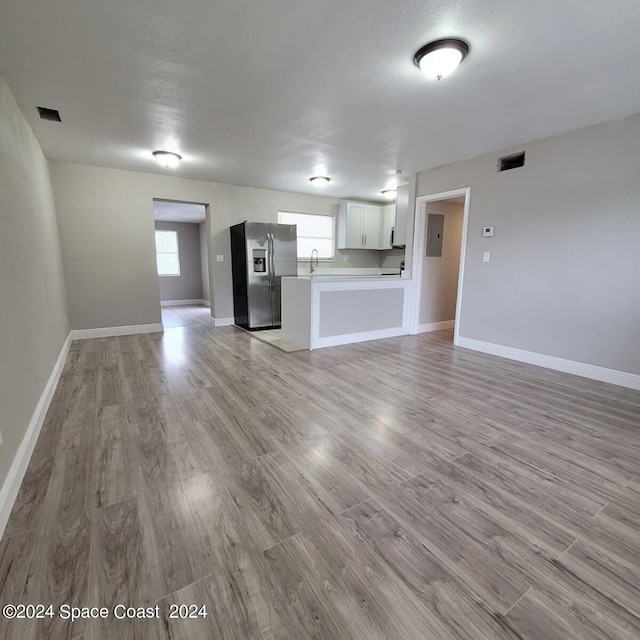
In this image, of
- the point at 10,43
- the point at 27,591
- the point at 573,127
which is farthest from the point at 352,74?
the point at 27,591

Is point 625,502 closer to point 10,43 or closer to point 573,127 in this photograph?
point 573,127

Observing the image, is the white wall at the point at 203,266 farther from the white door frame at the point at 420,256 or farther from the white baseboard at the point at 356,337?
the white door frame at the point at 420,256

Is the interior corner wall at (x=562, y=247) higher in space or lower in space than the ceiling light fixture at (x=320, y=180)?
lower

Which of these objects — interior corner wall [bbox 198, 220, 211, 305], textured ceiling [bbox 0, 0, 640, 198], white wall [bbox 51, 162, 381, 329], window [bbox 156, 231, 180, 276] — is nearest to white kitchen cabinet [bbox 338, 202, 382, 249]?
white wall [bbox 51, 162, 381, 329]

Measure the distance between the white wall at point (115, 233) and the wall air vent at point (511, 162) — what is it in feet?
14.2

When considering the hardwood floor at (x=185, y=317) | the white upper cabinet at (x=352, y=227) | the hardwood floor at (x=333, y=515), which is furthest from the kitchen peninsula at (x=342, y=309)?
the hardwood floor at (x=185, y=317)

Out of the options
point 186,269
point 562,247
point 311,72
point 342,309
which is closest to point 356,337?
point 342,309

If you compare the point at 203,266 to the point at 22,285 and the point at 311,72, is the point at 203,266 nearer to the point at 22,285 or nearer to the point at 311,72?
the point at 22,285

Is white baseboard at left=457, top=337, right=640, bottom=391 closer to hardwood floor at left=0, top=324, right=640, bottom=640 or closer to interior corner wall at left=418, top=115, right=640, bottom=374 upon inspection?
interior corner wall at left=418, top=115, right=640, bottom=374

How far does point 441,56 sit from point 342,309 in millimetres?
2973

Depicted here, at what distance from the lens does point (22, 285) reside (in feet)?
7.43

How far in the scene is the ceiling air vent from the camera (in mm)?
2939

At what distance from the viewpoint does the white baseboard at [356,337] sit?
442 centimetres

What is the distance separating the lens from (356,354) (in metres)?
4.16
